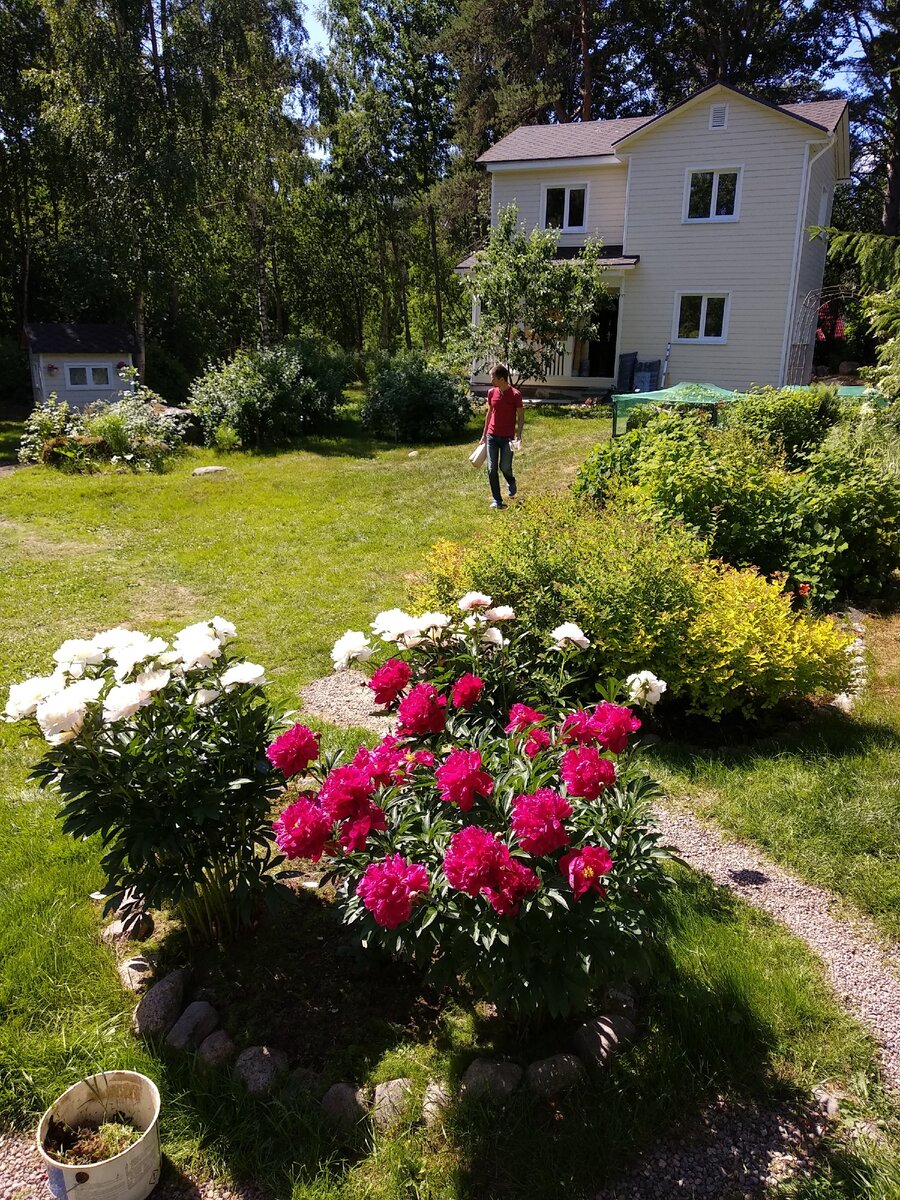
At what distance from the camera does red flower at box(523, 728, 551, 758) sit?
2494mm

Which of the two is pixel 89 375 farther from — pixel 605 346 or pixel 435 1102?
pixel 435 1102

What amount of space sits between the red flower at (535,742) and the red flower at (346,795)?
531 millimetres

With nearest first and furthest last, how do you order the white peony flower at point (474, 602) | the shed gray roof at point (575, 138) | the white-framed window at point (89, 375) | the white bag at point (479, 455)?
the white peony flower at point (474, 602) → the white bag at point (479, 455) → the shed gray roof at point (575, 138) → the white-framed window at point (89, 375)

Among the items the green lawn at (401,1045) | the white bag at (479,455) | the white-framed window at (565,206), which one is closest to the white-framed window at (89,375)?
the white-framed window at (565,206)

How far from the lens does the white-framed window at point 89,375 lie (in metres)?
18.4

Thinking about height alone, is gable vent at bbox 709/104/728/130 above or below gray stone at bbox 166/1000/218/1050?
above

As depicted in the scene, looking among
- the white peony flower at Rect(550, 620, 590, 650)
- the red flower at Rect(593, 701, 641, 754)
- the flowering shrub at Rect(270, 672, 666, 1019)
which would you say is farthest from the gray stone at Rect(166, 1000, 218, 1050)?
the white peony flower at Rect(550, 620, 590, 650)

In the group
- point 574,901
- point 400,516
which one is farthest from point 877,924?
point 400,516

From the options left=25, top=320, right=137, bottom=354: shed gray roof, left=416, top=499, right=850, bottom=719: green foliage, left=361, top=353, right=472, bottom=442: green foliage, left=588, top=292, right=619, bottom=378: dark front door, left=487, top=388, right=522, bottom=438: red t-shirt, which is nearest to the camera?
left=416, top=499, right=850, bottom=719: green foliage

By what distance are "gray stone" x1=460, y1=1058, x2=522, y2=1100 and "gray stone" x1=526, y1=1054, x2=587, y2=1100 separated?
46mm

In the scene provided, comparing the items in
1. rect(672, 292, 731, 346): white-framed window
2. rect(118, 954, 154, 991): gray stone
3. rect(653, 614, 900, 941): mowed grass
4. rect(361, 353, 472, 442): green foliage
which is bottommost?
rect(118, 954, 154, 991): gray stone

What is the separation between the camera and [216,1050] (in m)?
2.54

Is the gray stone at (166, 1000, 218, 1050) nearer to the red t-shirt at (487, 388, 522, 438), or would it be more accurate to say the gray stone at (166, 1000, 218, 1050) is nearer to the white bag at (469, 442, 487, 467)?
the red t-shirt at (487, 388, 522, 438)

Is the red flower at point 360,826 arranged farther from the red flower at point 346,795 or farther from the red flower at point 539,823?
the red flower at point 539,823
